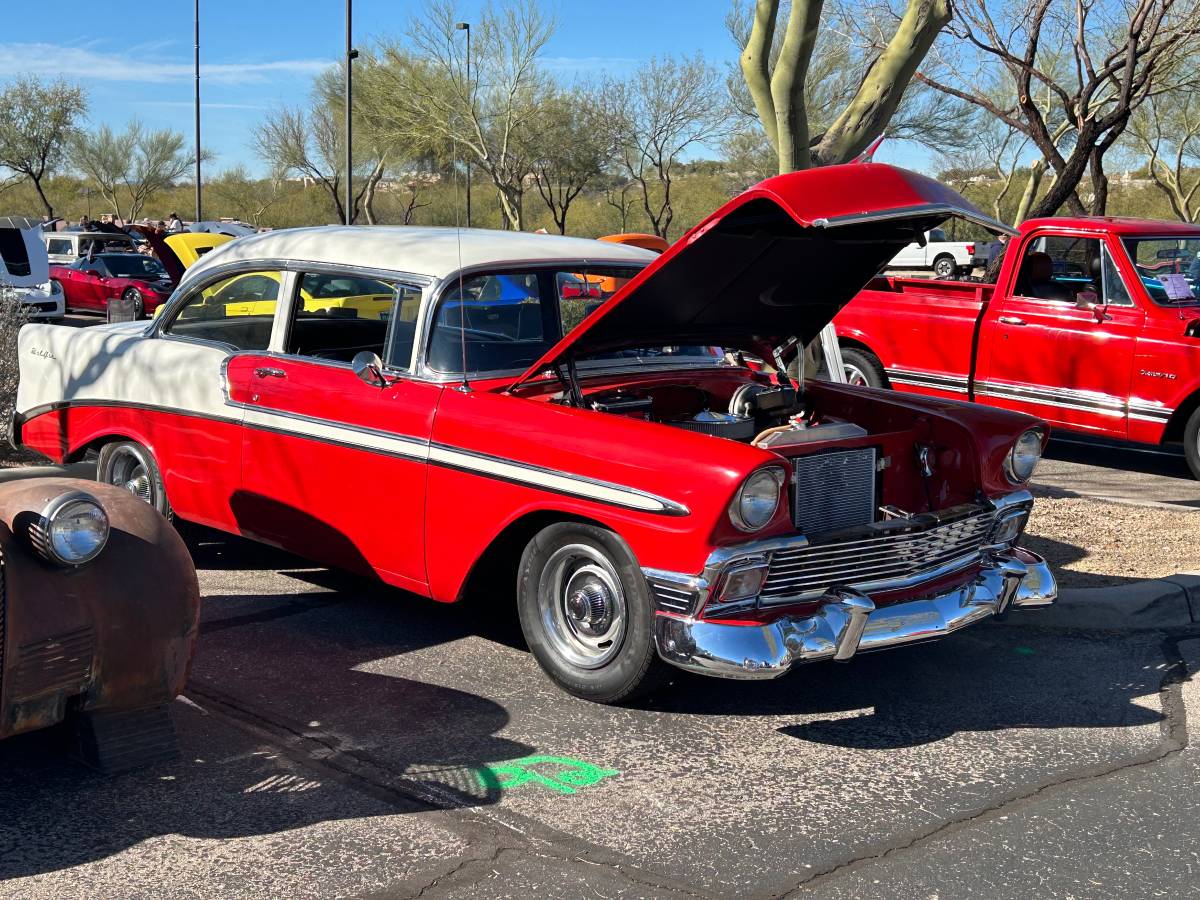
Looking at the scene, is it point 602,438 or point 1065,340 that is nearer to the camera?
point 602,438

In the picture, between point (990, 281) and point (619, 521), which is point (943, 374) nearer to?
point (990, 281)

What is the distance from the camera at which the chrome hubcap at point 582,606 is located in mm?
4559

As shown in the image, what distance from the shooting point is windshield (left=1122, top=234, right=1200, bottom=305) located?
922 cm

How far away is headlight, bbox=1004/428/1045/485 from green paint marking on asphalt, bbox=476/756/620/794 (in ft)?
7.07

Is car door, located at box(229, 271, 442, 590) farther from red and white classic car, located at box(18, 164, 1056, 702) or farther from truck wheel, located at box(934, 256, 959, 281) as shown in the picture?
truck wheel, located at box(934, 256, 959, 281)

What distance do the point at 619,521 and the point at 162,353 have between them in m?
2.78

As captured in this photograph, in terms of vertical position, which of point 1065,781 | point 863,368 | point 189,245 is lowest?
point 1065,781

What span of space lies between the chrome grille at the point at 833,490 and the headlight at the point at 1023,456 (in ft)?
2.15

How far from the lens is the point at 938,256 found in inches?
1475

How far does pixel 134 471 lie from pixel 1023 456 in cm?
407

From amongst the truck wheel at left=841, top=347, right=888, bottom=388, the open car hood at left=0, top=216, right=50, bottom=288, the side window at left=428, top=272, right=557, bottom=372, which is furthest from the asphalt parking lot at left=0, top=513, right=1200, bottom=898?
the open car hood at left=0, top=216, right=50, bottom=288

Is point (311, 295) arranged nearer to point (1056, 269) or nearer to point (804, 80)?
point (804, 80)

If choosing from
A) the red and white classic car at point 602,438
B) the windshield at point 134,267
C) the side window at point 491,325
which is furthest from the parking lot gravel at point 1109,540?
the windshield at point 134,267

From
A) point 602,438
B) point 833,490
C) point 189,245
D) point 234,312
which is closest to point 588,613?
point 602,438
